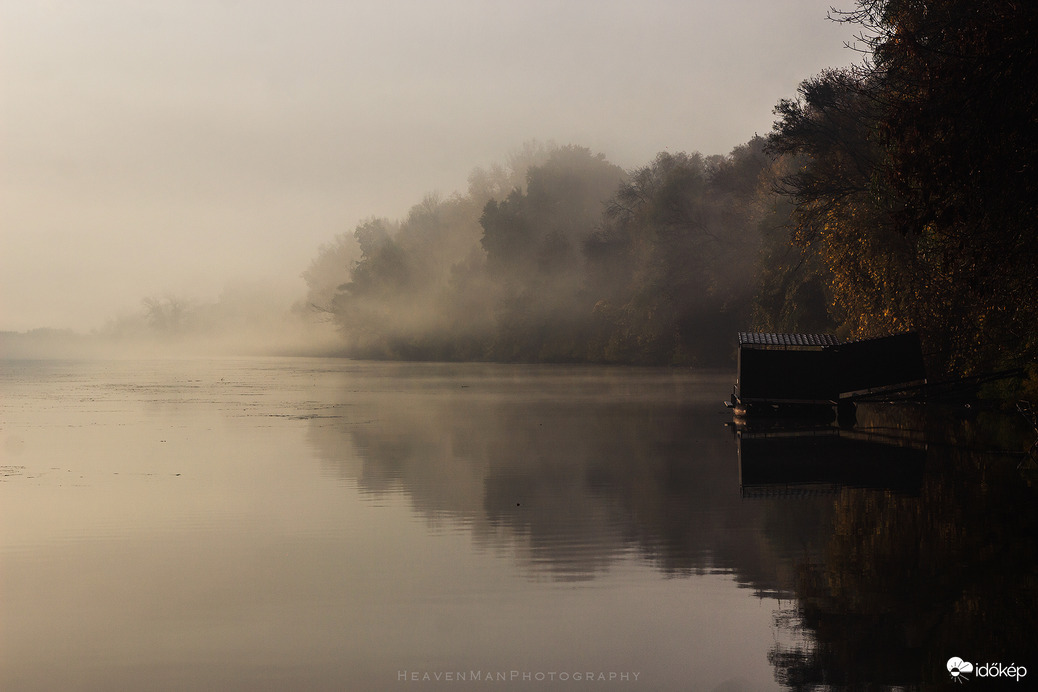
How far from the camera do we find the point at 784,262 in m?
53.5

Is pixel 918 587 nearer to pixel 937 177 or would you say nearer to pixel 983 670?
pixel 983 670

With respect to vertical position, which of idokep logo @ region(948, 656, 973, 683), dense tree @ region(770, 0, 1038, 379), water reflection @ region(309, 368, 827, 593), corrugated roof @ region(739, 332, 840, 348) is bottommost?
water reflection @ region(309, 368, 827, 593)

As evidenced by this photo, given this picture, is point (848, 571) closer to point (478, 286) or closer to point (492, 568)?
point (492, 568)

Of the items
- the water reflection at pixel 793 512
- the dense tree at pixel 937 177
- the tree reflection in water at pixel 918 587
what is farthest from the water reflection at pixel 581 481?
the dense tree at pixel 937 177

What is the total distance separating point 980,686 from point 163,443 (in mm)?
22147

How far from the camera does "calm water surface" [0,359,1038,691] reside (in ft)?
26.5

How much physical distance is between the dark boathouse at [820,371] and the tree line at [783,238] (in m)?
1.73

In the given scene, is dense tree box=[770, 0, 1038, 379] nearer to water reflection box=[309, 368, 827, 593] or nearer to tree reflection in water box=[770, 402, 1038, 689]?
tree reflection in water box=[770, 402, 1038, 689]

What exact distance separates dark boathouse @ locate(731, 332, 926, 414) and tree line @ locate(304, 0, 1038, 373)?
173 cm

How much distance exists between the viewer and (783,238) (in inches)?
2201

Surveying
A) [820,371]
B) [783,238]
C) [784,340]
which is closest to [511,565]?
[820,371]

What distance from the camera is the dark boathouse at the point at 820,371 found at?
29969mm

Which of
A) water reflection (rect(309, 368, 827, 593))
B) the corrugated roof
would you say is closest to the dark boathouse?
the corrugated roof

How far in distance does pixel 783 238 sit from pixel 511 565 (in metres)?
47.4
